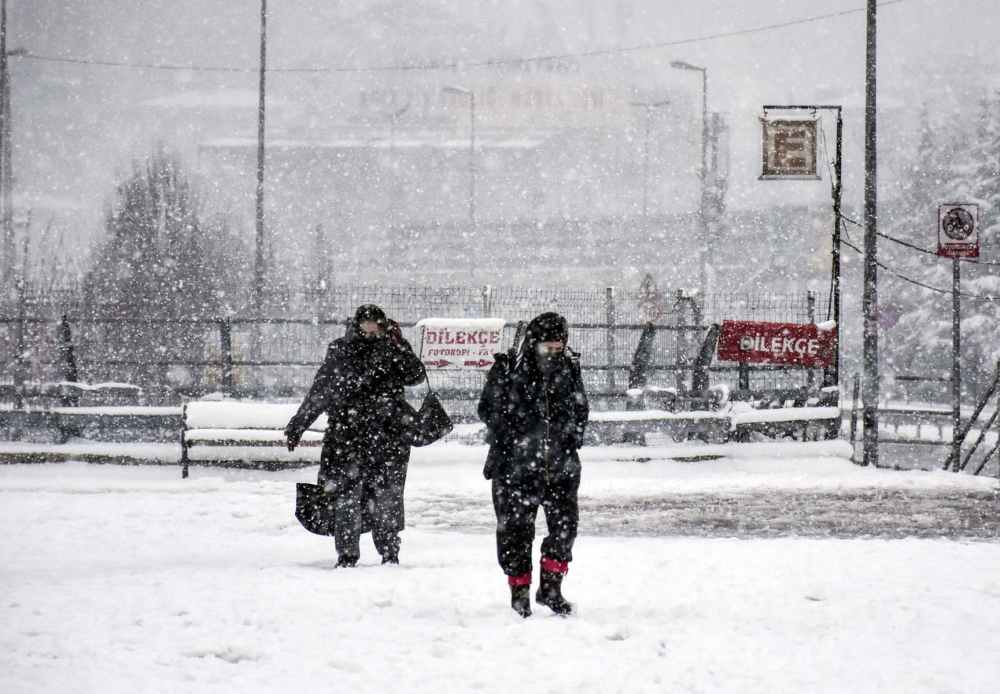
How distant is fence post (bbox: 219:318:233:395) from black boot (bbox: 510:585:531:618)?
895 centimetres

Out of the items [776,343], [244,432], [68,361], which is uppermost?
[776,343]

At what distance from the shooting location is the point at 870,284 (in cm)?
1574

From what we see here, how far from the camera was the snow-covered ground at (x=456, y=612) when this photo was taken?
4953 millimetres

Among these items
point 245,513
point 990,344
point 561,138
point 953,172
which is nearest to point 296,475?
point 245,513

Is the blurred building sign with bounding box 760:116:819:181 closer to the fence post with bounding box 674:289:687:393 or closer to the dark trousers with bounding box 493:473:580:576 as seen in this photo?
the fence post with bounding box 674:289:687:393

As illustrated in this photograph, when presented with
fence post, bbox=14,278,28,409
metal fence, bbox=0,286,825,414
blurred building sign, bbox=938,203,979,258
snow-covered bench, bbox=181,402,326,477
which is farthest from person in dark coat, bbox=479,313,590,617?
blurred building sign, bbox=938,203,979,258

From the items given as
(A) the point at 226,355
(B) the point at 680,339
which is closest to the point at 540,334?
(A) the point at 226,355

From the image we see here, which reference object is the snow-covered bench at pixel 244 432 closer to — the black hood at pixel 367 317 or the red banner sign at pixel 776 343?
the black hood at pixel 367 317

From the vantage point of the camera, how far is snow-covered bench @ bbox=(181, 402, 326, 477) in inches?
498

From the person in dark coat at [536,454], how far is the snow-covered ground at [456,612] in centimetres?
31

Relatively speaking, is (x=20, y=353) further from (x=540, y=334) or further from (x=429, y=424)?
(x=540, y=334)

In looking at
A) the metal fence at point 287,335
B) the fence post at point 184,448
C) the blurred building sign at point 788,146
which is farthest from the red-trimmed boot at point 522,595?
the blurred building sign at point 788,146

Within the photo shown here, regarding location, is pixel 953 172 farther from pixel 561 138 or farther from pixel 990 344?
pixel 561 138

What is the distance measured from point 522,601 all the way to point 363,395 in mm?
2171
